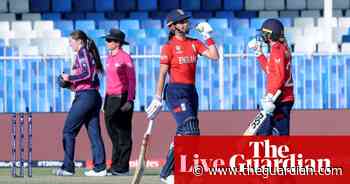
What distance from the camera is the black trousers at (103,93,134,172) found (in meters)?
19.9

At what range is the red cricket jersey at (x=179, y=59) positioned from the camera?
16.9 metres

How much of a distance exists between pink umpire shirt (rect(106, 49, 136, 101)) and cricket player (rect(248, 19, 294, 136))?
3.68m

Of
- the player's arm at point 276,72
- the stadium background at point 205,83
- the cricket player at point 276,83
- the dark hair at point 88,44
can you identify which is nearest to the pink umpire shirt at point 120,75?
the dark hair at point 88,44

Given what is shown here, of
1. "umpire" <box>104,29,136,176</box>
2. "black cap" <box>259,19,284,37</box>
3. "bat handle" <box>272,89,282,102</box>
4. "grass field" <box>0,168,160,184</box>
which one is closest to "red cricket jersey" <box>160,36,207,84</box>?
"black cap" <box>259,19,284,37</box>

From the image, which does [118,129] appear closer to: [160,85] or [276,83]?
[160,85]

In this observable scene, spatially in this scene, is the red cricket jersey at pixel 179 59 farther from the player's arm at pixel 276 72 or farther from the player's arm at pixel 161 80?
the player's arm at pixel 276 72

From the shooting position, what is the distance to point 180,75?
1688 centimetres

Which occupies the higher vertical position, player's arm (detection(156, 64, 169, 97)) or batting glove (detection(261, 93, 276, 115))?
player's arm (detection(156, 64, 169, 97))

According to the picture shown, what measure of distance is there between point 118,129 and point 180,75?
10.9ft

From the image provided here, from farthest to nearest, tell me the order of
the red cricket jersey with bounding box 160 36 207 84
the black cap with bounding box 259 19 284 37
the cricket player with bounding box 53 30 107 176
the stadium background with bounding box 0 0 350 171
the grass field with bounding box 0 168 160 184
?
the stadium background with bounding box 0 0 350 171 → the cricket player with bounding box 53 30 107 176 → the grass field with bounding box 0 168 160 184 → the red cricket jersey with bounding box 160 36 207 84 → the black cap with bounding box 259 19 284 37

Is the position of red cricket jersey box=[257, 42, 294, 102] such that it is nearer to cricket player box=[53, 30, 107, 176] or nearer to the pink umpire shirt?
cricket player box=[53, 30, 107, 176]

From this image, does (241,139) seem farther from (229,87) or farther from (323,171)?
(229,87)

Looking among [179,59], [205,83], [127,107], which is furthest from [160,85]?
[205,83]

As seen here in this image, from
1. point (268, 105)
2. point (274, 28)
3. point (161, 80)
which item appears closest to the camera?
point (268, 105)
